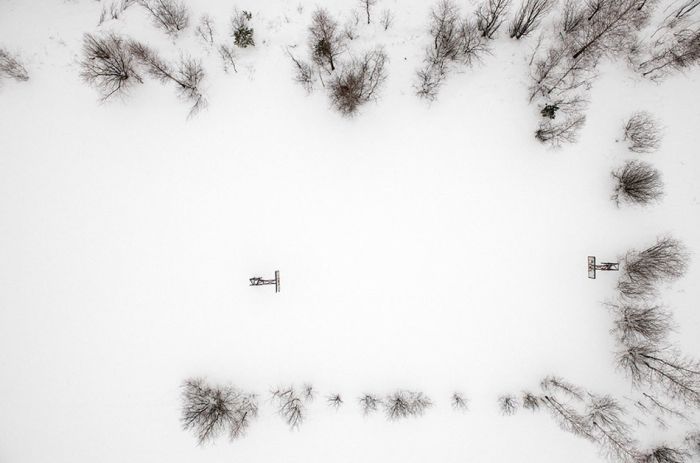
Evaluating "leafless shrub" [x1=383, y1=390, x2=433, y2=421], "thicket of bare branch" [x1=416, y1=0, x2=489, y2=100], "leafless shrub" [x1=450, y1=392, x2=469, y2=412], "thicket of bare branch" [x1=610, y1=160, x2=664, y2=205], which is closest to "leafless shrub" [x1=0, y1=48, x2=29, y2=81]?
"thicket of bare branch" [x1=416, y1=0, x2=489, y2=100]

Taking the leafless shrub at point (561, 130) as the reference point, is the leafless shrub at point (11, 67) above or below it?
above

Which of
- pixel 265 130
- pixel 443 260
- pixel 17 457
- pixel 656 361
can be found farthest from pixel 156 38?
pixel 656 361

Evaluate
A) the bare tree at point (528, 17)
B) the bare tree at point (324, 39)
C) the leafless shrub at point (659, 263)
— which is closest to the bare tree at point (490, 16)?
the bare tree at point (528, 17)

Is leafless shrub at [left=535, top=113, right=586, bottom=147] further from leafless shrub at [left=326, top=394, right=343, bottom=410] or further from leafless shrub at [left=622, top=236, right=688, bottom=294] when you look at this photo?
leafless shrub at [left=326, top=394, right=343, bottom=410]

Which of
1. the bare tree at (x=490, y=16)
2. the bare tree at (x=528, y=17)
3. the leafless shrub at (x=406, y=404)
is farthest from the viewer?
the leafless shrub at (x=406, y=404)

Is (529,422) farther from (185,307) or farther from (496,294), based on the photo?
(185,307)

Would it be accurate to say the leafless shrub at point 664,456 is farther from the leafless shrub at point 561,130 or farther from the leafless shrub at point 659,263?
the leafless shrub at point 561,130
